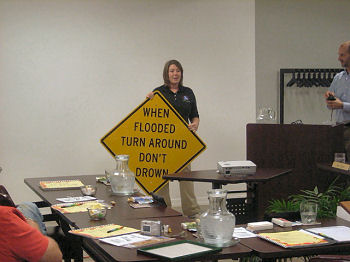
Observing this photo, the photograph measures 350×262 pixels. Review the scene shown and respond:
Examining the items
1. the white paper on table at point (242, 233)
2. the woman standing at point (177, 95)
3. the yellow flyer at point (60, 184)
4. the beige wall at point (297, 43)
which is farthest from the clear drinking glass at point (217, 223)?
the beige wall at point (297, 43)

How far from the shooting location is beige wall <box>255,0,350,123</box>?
24.6 feet

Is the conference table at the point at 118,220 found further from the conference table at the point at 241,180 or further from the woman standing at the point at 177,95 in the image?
the woman standing at the point at 177,95

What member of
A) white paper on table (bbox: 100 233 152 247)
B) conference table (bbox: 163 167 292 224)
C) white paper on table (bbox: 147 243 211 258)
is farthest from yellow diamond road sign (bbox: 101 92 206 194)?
white paper on table (bbox: 147 243 211 258)

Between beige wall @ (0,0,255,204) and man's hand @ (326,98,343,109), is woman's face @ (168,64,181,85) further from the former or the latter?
man's hand @ (326,98,343,109)

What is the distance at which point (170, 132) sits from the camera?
4.75m

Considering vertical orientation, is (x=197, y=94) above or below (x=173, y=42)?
below

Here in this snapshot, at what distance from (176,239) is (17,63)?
411cm

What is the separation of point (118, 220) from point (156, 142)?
1.86 metres

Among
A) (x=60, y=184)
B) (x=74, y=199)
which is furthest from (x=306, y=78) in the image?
(x=74, y=199)

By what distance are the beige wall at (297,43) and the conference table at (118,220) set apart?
388 cm

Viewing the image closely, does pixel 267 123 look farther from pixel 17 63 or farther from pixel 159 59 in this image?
pixel 17 63

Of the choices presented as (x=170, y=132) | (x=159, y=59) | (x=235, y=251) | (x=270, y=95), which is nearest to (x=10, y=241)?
(x=235, y=251)

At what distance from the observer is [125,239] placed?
2.50 meters

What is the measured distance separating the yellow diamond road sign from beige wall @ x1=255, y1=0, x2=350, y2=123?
296 centimetres
